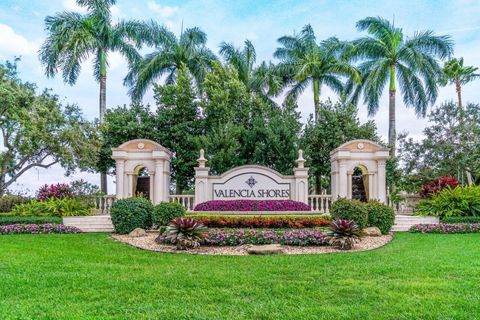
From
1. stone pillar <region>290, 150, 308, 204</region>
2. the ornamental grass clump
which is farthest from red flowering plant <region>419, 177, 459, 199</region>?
the ornamental grass clump

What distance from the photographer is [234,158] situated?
66.0 ft

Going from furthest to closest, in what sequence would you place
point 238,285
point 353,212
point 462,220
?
point 462,220
point 353,212
point 238,285

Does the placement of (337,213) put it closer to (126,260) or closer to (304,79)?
(126,260)

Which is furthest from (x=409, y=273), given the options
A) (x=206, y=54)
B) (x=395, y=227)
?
(x=206, y=54)

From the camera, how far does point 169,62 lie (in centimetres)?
2467

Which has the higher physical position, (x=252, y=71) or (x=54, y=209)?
(x=252, y=71)

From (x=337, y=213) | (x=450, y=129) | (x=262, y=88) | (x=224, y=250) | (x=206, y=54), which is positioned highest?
(x=206, y=54)

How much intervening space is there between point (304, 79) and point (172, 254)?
18255 millimetres

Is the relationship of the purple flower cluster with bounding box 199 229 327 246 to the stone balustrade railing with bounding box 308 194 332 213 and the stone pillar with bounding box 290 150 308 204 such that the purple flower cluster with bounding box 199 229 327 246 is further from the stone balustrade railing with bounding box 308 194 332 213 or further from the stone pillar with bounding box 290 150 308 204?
the stone balustrade railing with bounding box 308 194 332 213

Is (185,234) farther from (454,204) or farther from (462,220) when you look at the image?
(454,204)

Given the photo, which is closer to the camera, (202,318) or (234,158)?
(202,318)

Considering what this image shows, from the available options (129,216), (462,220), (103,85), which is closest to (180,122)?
(103,85)

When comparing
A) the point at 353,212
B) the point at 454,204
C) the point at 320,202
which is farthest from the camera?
the point at 320,202

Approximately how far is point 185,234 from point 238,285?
14.9 ft
